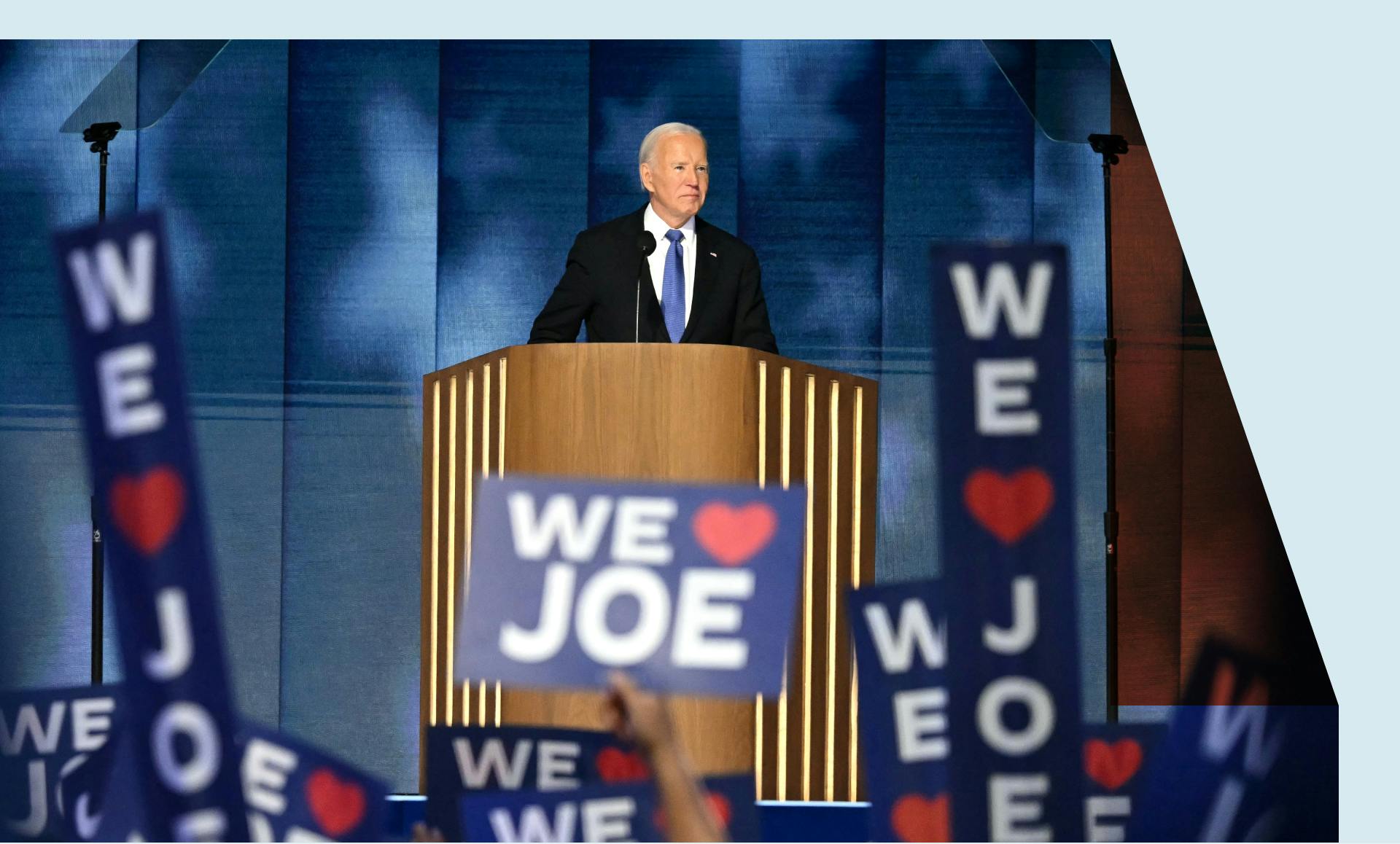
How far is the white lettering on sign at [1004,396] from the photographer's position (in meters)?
2.77

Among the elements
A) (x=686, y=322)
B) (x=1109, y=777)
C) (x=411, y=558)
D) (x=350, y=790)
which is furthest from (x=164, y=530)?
(x=411, y=558)

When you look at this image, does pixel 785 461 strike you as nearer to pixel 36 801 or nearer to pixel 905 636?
pixel 905 636

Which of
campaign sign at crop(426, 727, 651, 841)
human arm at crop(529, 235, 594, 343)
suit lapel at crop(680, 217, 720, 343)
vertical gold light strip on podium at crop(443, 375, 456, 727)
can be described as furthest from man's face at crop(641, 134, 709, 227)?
campaign sign at crop(426, 727, 651, 841)

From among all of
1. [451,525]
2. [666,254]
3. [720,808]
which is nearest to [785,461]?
[666,254]

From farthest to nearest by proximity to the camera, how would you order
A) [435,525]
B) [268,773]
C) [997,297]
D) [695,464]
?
1. [435,525]
2. [695,464]
3. [268,773]
4. [997,297]

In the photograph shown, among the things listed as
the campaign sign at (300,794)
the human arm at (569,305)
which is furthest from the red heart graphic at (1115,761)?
the human arm at (569,305)

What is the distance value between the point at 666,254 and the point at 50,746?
1.82m

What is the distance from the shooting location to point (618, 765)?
149 inches

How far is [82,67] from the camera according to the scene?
659 centimetres

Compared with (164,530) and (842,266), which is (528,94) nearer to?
(842,266)

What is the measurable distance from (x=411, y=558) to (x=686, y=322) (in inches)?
80.3

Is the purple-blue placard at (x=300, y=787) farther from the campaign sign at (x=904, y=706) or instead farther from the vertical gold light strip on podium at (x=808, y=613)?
the vertical gold light strip on podium at (x=808, y=613)

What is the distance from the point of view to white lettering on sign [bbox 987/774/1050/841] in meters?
2.79

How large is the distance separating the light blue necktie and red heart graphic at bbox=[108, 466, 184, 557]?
214 centimetres
